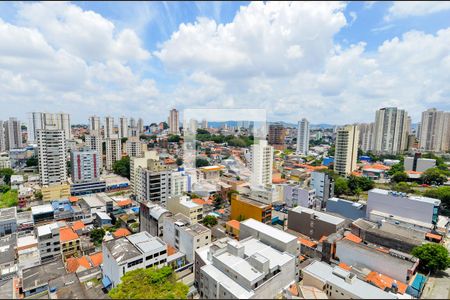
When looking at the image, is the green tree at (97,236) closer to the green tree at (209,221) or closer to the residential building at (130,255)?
the residential building at (130,255)

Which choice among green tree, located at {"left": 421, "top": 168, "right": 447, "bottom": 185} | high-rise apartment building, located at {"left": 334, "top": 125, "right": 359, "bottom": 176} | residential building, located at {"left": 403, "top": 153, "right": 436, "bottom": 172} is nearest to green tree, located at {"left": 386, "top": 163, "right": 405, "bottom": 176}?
residential building, located at {"left": 403, "top": 153, "right": 436, "bottom": 172}

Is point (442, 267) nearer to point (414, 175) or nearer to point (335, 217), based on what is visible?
point (335, 217)

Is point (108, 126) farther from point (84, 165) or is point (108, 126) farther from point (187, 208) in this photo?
point (187, 208)

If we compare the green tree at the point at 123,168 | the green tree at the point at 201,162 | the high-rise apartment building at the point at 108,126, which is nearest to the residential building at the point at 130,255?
the green tree at the point at 201,162

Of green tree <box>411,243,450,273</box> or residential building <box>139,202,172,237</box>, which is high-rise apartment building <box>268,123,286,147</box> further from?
green tree <box>411,243,450,273</box>

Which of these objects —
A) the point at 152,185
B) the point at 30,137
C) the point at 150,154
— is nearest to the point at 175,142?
the point at 150,154

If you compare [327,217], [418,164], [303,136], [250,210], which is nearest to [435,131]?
[418,164]
